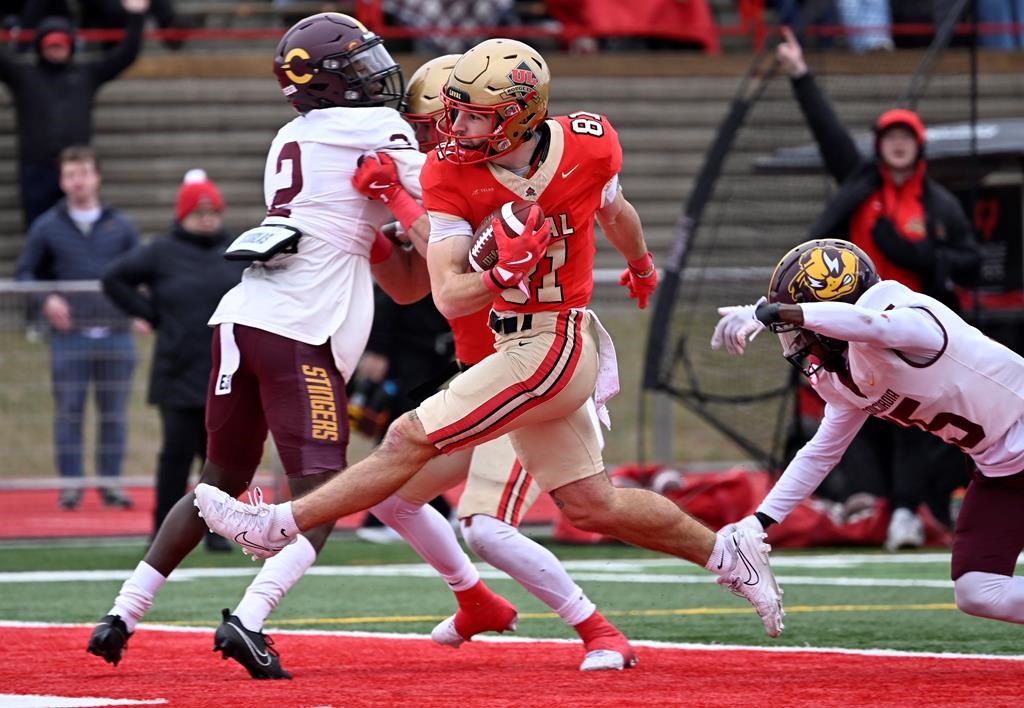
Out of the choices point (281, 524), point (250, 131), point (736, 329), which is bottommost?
point (250, 131)

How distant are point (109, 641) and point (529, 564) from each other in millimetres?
1353

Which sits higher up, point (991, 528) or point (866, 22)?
point (866, 22)

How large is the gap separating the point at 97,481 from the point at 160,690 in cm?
668

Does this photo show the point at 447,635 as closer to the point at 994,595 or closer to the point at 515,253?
the point at 515,253

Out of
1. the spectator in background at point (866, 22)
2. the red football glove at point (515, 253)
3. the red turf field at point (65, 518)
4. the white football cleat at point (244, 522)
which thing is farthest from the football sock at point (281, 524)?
the spectator in background at point (866, 22)

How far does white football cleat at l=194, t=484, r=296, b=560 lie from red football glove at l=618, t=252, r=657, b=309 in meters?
1.58

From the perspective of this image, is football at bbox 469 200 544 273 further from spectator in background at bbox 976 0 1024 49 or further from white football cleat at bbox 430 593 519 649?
spectator in background at bbox 976 0 1024 49

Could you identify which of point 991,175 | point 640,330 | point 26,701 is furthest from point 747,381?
point 26,701

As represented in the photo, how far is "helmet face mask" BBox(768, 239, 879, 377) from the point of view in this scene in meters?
5.72

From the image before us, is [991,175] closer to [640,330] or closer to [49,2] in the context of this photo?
Answer: [640,330]

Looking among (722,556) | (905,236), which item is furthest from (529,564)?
(905,236)

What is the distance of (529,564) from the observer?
6.43m

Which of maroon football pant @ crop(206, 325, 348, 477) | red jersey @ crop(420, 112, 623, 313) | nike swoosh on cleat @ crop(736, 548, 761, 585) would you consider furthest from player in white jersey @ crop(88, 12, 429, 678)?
nike swoosh on cleat @ crop(736, 548, 761, 585)

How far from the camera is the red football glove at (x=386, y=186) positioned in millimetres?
6328
